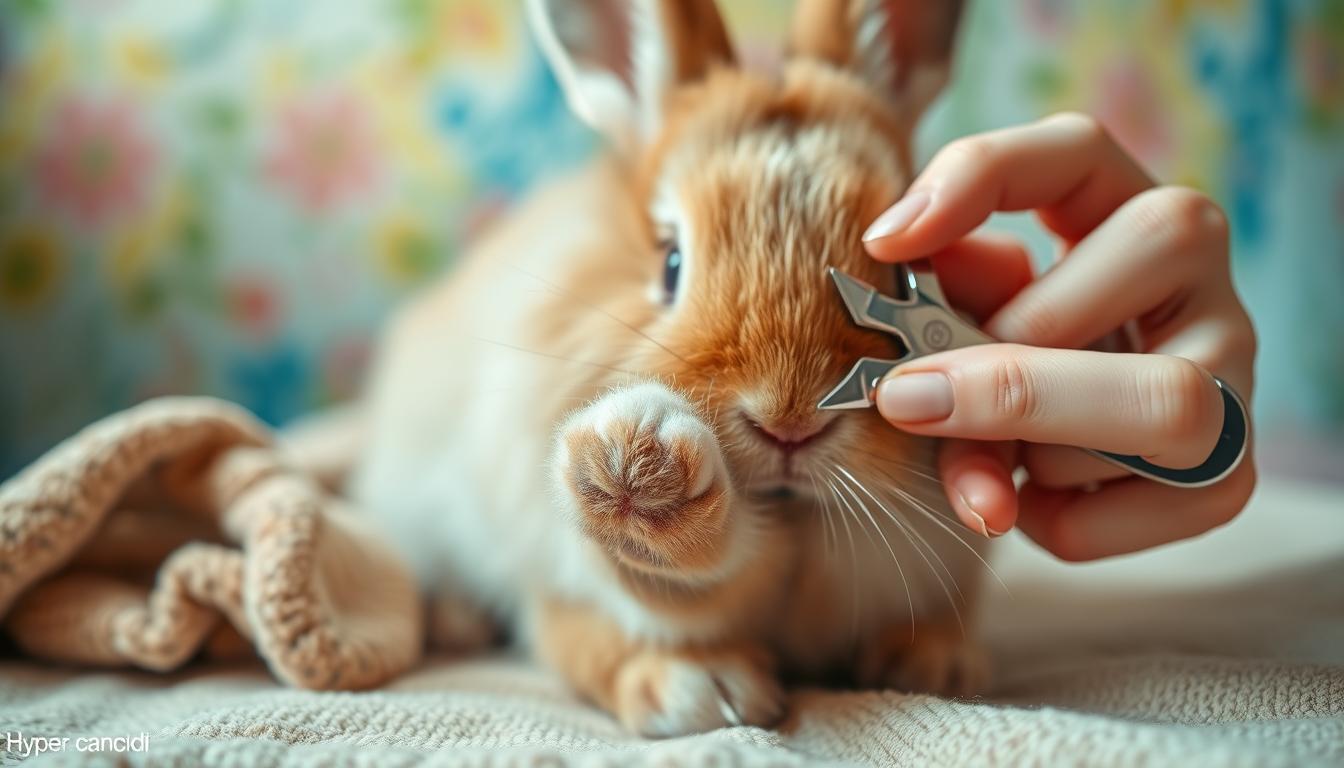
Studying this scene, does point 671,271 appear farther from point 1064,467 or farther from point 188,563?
point 188,563

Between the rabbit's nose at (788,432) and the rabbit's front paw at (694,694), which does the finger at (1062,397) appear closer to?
the rabbit's nose at (788,432)

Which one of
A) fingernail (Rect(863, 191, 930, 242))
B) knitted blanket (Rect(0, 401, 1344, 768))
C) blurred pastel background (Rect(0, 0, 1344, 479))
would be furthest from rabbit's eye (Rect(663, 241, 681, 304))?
blurred pastel background (Rect(0, 0, 1344, 479))

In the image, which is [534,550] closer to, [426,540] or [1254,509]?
[426,540]

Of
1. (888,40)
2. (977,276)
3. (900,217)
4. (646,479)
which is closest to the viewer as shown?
(646,479)

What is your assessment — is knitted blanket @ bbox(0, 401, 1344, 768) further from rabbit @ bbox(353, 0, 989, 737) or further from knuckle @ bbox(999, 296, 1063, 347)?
knuckle @ bbox(999, 296, 1063, 347)

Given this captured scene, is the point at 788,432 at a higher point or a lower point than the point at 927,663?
higher

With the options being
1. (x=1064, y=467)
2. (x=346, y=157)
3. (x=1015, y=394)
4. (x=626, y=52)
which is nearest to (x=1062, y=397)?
(x=1015, y=394)
